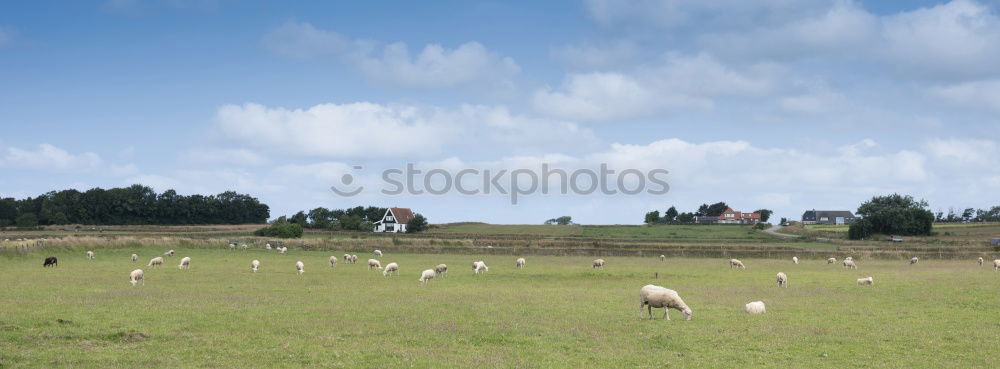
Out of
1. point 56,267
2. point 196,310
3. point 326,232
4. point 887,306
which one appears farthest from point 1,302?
point 326,232

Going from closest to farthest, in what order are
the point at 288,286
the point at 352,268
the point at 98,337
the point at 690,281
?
the point at 98,337 → the point at 288,286 → the point at 690,281 → the point at 352,268

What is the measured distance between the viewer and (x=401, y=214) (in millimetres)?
168250

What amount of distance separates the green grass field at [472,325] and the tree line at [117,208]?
465 feet

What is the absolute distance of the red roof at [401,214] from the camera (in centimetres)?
16527

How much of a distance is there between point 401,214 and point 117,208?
66610 millimetres

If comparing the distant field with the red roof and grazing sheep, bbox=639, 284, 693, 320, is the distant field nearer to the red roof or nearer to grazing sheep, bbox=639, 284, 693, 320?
the red roof

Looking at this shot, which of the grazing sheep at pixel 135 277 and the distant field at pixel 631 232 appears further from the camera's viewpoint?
the distant field at pixel 631 232

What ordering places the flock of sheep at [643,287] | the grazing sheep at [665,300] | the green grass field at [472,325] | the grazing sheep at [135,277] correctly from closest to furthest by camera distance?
the green grass field at [472,325] < the grazing sheep at [665,300] < the flock of sheep at [643,287] < the grazing sheep at [135,277]

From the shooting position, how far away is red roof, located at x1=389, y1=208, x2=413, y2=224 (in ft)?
542

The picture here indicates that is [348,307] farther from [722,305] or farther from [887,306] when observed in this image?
[887,306]

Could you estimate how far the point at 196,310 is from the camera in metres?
25.0

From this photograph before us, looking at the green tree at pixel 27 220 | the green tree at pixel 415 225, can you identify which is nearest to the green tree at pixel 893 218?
the green tree at pixel 415 225

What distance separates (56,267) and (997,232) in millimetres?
135979

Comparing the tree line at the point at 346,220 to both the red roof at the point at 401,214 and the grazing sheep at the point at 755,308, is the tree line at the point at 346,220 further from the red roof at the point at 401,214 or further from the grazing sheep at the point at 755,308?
the grazing sheep at the point at 755,308
